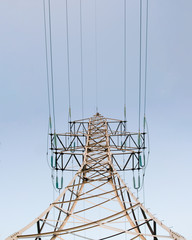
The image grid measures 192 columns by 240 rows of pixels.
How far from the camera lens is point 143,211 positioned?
5434mm

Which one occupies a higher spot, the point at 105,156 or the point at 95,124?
the point at 95,124

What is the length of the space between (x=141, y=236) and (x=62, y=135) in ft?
28.5

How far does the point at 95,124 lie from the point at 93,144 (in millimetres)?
3497

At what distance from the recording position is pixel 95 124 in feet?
50.0

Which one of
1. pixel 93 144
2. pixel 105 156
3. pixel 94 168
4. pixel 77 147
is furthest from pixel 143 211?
pixel 77 147

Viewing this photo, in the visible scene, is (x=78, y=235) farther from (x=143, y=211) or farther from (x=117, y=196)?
(x=117, y=196)

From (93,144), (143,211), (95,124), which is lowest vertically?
(143,211)

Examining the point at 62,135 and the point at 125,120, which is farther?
the point at 125,120

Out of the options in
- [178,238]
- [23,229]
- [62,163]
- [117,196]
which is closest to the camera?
[178,238]

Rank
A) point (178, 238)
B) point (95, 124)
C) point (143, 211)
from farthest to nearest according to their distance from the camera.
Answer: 1. point (95, 124)
2. point (143, 211)
3. point (178, 238)

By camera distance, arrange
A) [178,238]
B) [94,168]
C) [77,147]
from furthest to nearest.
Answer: [77,147]
[94,168]
[178,238]

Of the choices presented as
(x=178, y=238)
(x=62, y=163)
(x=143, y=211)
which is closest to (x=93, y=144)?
(x=62, y=163)

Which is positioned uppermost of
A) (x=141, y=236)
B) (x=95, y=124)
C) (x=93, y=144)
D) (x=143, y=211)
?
(x=95, y=124)

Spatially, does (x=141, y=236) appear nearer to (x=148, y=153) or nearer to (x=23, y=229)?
(x=23, y=229)
